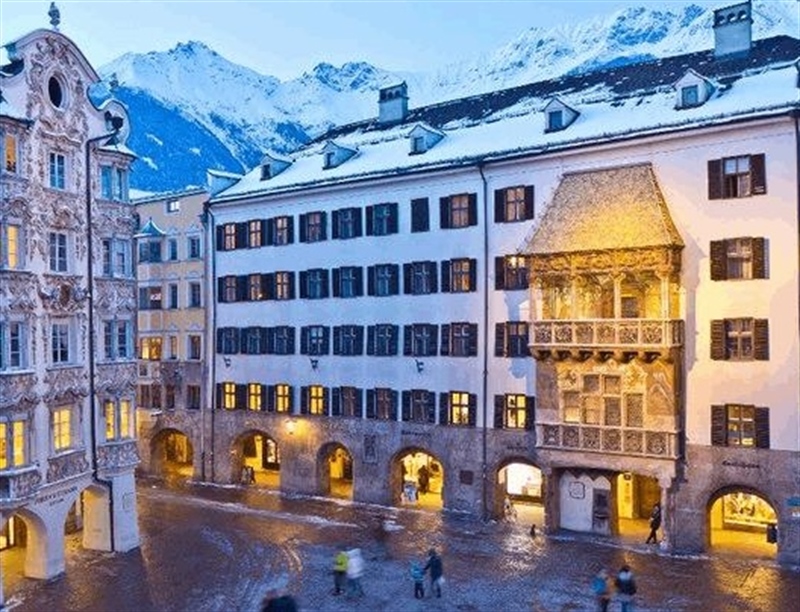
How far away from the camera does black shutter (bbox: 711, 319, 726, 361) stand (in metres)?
38.8

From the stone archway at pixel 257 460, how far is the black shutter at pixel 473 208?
19116 mm

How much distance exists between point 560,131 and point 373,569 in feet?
Answer: 76.1

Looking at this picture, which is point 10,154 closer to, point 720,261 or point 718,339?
point 720,261

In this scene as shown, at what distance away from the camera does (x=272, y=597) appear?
84.4 ft

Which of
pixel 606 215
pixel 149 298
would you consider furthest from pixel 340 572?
pixel 149 298

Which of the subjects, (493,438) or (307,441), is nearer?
(493,438)

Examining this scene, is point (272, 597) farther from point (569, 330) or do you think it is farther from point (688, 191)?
point (688, 191)

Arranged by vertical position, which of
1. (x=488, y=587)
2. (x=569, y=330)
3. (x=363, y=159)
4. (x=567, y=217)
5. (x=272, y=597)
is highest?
(x=363, y=159)

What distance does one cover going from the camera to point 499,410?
4575cm

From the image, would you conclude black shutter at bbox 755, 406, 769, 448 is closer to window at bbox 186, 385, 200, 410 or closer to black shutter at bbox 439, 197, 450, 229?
black shutter at bbox 439, 197, 450, 229

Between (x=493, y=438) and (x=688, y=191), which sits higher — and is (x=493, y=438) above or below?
below

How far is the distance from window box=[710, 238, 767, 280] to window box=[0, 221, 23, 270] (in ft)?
94.3

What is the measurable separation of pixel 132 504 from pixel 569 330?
71.0 ft

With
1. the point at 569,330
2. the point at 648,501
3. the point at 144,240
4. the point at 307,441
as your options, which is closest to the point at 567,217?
the point at 569,330
